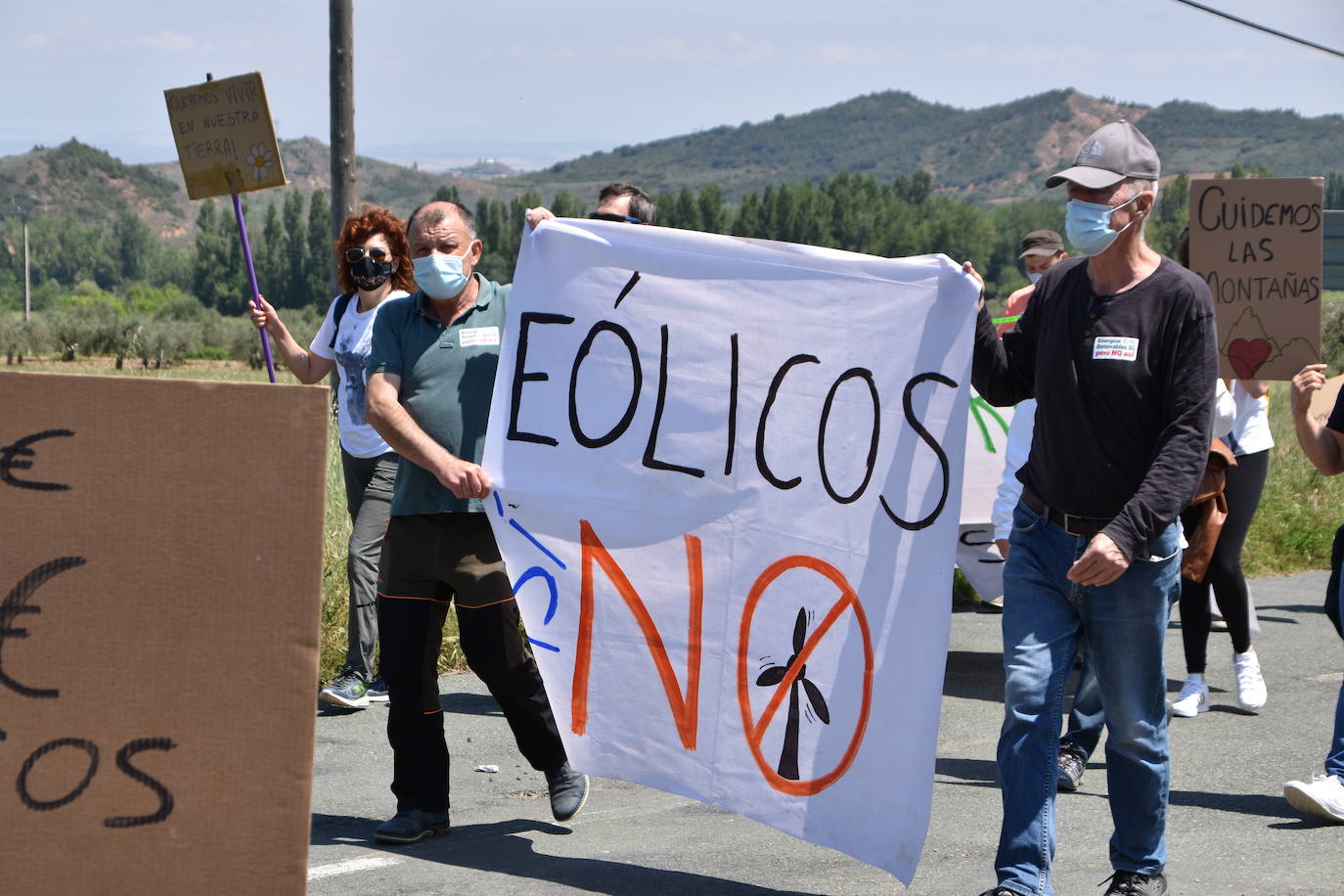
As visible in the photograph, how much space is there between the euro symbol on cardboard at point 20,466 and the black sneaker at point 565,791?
231cm

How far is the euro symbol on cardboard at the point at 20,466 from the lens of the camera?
260cm

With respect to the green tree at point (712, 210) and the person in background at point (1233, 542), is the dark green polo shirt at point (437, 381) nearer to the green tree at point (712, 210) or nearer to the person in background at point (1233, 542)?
the person in background at point (1233, 542)

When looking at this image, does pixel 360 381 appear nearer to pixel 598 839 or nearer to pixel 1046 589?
pixel 598 839

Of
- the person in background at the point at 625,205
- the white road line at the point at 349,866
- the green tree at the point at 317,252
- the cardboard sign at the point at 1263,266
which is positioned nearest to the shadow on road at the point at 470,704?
the white road line at the point at 349,866


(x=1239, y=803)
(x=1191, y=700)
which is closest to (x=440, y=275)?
(x=1239, y=803)

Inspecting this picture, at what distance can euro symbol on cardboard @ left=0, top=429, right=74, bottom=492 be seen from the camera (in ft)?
8.53

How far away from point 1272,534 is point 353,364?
7.97 m

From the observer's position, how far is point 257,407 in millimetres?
2646

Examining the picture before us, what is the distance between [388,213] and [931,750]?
339 cm

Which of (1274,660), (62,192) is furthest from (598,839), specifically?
(62,192)

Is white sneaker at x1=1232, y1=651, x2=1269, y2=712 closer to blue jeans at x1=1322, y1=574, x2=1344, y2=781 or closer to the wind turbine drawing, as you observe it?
blue jeans at x1=1322, y1=574, x2=1344, y2=781

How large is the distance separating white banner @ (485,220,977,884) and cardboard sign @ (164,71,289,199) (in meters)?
3.16

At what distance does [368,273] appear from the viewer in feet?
19.5

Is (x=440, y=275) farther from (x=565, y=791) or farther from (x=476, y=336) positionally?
(x=565, y=791)
